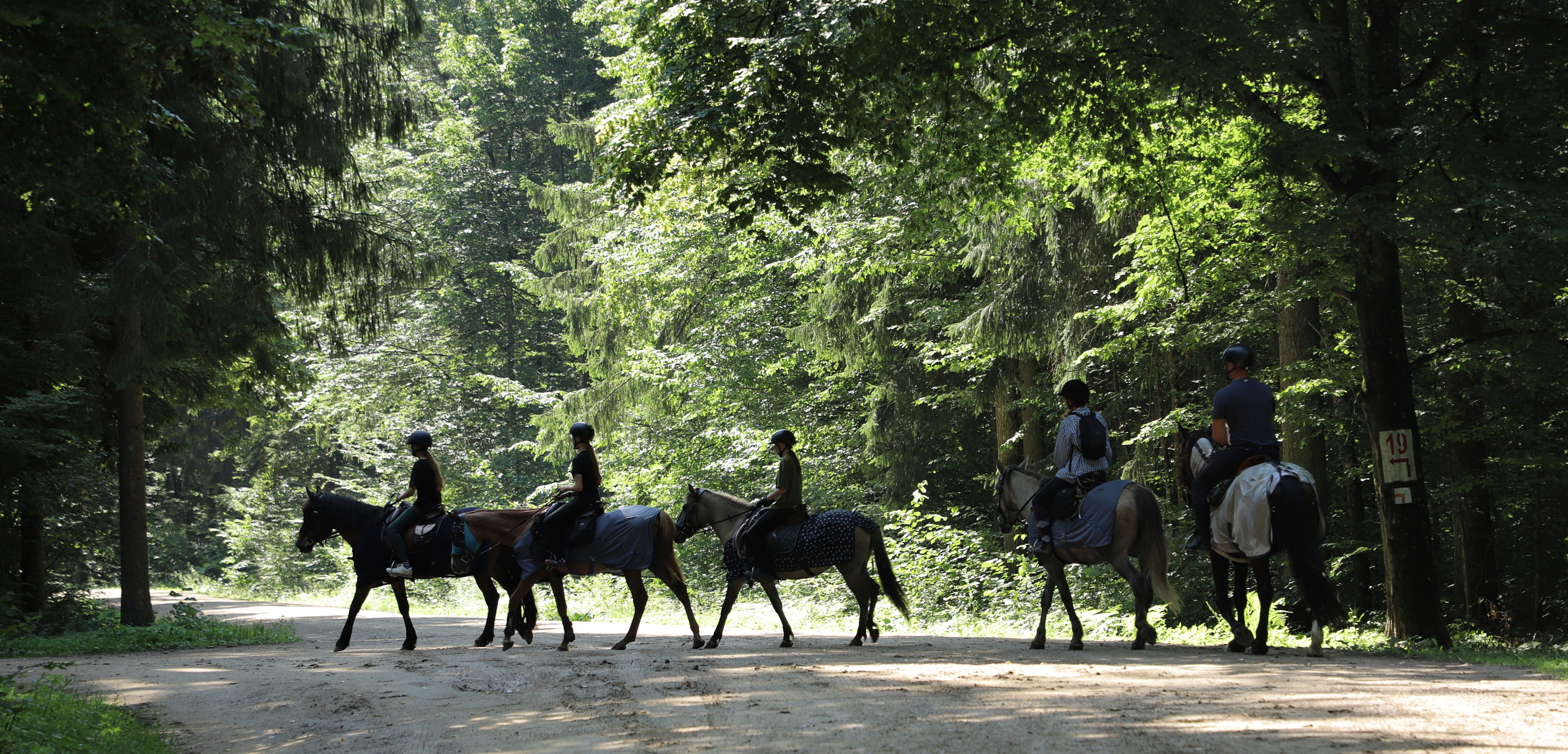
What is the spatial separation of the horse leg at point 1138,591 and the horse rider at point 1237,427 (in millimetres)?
504

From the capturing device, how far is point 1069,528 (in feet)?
30.8

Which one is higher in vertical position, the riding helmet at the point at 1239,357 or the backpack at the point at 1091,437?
the riding helmet at the point at 1239,357

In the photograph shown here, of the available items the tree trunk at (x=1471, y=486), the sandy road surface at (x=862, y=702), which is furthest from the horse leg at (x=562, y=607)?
the tree trunk at (x=1471, y=486)

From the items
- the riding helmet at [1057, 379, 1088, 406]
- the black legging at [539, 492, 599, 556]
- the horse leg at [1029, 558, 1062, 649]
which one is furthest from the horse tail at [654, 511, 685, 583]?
the riding helmet at [1057, 379, 1088, 406]

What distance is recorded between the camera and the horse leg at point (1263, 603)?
8.61 meters

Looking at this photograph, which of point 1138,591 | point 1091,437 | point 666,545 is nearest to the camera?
point 1138,591

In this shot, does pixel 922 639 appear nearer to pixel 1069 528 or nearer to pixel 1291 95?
pixel 1069 528

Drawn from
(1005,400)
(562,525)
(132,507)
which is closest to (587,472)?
(562,525)

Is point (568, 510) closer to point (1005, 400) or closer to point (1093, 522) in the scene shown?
point (1093, 522)

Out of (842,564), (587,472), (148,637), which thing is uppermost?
(587,472)

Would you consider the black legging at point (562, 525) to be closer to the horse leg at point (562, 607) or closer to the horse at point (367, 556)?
the horse leg at point (562, 607)

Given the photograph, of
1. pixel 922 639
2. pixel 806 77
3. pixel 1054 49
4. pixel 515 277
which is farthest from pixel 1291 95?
pixel 515 277

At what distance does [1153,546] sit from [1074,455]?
101 cm

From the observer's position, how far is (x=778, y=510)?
10.4m
